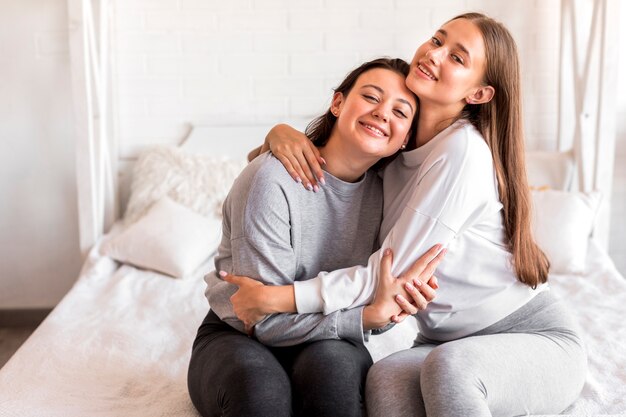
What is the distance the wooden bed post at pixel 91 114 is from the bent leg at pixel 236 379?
1622 millimetres

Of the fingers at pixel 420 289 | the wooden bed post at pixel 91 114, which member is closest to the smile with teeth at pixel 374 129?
the fingers at pixel 420 289

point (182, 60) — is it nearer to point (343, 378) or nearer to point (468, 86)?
point (468, 86)

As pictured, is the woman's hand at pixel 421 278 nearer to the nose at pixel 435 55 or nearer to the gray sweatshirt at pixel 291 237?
the gray sweatshirt at pixel 291 237

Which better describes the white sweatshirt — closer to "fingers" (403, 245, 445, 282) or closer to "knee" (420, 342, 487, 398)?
"fingers" (403, 245, 445, 282)

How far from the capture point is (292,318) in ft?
5.67

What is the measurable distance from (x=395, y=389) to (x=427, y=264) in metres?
0.27

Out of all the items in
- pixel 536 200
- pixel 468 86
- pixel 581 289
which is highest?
pixel 468 86

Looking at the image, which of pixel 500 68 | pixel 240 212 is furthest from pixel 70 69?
pixel 500 68

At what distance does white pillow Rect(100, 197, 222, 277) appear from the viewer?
2980 mm

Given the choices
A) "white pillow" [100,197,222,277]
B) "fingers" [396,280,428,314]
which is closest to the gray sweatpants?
"fingers" [396,280,428,314]

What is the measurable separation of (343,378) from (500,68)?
768 mm

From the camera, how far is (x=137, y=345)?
2.34m

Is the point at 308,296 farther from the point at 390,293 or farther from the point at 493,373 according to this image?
the point at 493,373

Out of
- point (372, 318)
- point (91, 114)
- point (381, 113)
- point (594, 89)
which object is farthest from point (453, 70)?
point (91, 114)
